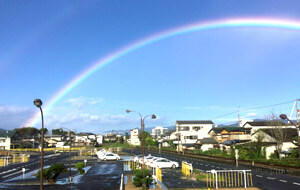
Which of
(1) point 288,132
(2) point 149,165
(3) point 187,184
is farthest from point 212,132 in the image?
(3) point 187,184

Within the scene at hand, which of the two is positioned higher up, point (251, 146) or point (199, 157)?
point (251, 146)

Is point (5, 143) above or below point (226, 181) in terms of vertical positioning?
below

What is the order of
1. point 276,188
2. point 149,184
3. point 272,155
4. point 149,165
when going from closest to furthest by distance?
point 276,188 < point 149,184 < point 149,165 < point 272,155

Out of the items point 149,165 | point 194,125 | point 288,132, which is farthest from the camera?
point 194,125

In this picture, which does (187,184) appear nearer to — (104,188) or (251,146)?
(104,188)

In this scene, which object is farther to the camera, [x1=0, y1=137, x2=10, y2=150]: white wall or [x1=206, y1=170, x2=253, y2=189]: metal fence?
[x1=0, y1=137, x2=10, y2=150]: white wall

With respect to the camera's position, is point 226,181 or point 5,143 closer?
point 226,181

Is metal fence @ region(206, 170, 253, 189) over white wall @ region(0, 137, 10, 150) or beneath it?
over

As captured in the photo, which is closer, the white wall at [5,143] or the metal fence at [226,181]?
the metal fence at [226,181]

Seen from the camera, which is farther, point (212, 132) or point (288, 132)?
point (212, 132)

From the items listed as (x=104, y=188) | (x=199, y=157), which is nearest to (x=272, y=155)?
(x=199, y=157)

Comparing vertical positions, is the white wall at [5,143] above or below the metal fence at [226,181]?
below
